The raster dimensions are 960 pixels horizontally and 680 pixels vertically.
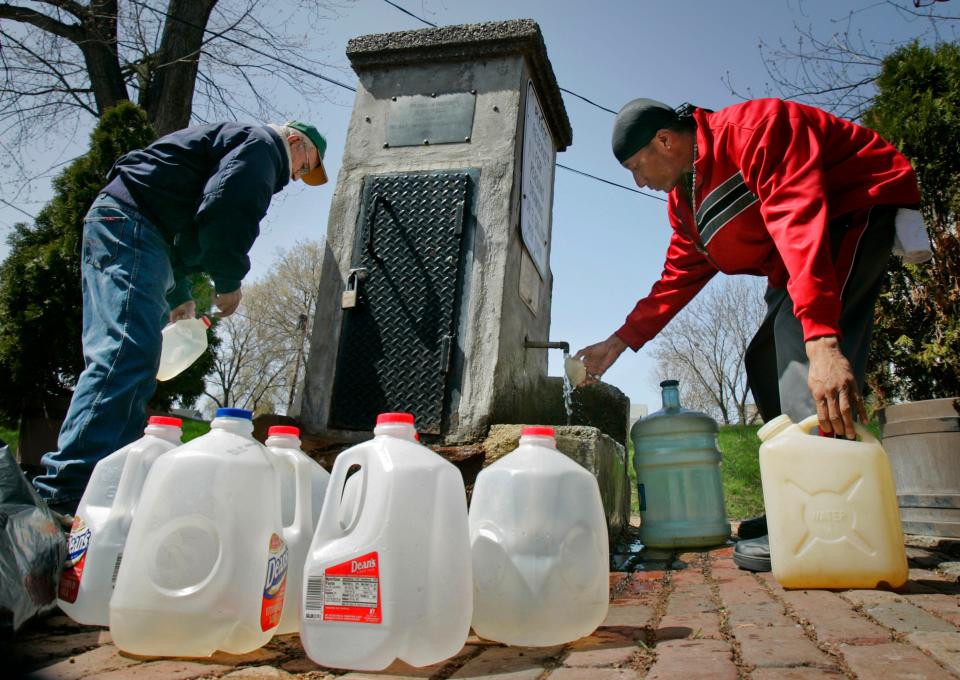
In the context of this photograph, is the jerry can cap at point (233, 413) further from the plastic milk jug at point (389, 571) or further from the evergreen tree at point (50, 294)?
the evergreen tree at point (50, 294)

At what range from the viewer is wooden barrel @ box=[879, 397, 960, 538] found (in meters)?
3.12

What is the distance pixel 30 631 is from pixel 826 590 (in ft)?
7.62

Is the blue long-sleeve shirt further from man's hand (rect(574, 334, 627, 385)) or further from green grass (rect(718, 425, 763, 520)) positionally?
green grass (rect(718, 425, 763, 520))

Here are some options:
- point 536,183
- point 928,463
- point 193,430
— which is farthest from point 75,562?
point 193,430

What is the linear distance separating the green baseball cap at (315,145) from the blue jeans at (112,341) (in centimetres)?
83

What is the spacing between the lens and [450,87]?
407cm

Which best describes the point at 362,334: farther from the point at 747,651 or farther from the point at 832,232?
the point at 747,651

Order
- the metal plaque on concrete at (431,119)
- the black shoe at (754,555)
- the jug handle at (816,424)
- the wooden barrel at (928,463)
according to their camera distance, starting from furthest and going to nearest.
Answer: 1. the metal plaque on concrete at (431,119)
2. the wooden barrel at (928,463)
3. the black shoe at (754,555)
4. the jug handle at (816,424)

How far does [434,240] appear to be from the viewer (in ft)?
12.2

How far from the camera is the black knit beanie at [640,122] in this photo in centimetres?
270

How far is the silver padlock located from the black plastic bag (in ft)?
6.70

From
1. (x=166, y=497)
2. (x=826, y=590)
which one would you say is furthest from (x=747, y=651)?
(x=166, y=497)

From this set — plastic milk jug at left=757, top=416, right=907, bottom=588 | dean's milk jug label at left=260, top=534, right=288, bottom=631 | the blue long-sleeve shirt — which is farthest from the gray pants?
the blue long-sleeve shirt

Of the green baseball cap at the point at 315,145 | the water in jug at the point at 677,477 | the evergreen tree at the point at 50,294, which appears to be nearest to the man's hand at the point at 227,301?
the green baseball cap at the point at 315,145
